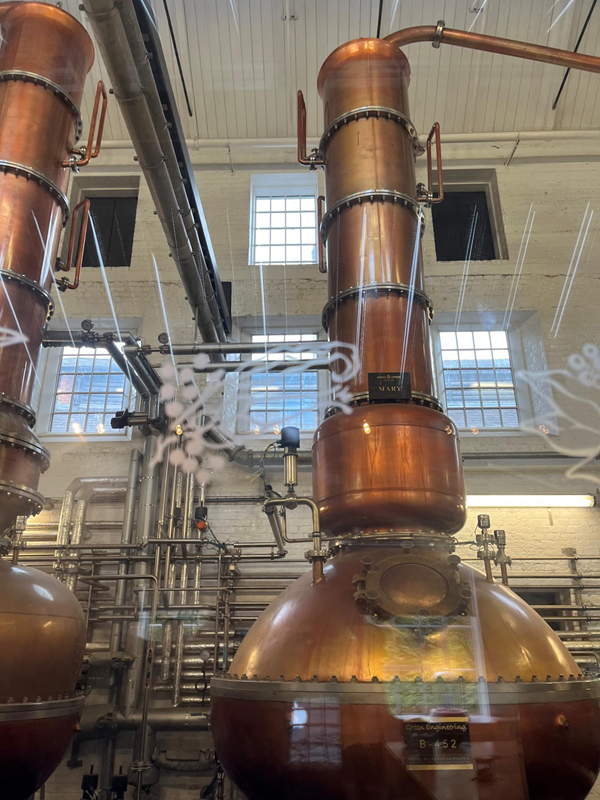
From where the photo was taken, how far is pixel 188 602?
5.92 m

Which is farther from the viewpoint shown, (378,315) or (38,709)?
(378,315)

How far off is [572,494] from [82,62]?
5.95 m

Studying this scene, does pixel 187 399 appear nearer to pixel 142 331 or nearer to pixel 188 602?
pixel 142 331

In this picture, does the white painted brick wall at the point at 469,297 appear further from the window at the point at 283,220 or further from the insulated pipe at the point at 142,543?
the insulated pipe at the point at 142,543

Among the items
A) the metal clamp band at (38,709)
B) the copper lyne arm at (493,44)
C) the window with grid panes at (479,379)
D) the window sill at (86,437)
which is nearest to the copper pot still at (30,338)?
the metal clamp band at (38,709)

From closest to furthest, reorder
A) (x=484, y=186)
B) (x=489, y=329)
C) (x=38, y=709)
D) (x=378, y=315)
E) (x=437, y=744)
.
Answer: (x=437, y=744)
(x=38, y=709)
(x=378, y=315)
(x=489, y=329)
(x=484, y=186)

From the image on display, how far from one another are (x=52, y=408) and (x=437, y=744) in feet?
20.4

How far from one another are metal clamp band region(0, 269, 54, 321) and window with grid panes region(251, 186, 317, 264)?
4433mm

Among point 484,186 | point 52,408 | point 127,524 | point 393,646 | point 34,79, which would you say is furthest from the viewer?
point 484,186

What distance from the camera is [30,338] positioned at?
362 cm

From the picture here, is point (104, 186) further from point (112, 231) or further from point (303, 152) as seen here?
point (303, 152)

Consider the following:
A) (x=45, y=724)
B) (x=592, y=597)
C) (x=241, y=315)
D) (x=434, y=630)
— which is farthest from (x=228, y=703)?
(x=241, y=315)

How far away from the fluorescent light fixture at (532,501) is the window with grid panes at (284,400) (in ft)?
6.46

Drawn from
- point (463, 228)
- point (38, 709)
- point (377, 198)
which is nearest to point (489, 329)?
point (463, 228)
